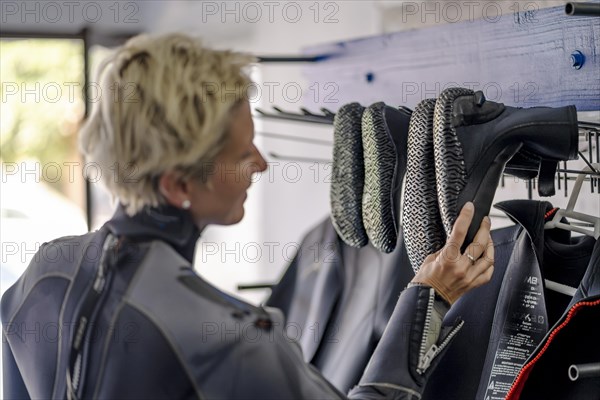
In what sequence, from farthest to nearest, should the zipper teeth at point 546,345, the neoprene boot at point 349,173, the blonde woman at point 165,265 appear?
the neoprene boot at point 349,173 < the zipper teeth at point 546,345 < the blonde woman at point 165,265

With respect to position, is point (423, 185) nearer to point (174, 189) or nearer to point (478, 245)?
point (478, 245)

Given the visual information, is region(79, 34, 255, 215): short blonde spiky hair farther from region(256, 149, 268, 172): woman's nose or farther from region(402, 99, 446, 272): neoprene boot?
region(402, 99, 446, 272): neoprene boot

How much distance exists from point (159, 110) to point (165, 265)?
6.4 inches

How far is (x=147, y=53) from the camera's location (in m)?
0.90

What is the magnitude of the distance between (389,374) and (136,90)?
1.40 ft

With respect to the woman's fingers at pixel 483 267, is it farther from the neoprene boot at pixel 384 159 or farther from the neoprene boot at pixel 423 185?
the neoprene boot at pixel 384 159

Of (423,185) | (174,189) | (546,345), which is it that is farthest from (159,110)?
(546,345)

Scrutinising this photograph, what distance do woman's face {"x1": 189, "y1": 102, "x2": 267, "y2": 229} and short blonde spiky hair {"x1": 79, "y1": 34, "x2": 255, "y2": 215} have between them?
1 centimetres

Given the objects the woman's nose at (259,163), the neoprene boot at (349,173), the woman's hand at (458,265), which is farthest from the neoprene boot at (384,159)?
the woman's nose at (259,163)

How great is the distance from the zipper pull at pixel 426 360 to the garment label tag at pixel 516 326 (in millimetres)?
169

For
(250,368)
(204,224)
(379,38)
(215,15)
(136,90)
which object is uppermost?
(215,15)

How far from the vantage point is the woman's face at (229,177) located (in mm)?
909

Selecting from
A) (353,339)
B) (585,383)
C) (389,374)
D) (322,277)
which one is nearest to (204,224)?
(389,374)

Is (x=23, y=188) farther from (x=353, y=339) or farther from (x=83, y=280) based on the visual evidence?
(x=83, y=280)
